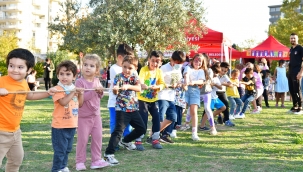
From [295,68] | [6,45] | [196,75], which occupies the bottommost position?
[196,75]

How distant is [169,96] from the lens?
256 inches

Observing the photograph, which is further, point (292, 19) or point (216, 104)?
point (292, 19)

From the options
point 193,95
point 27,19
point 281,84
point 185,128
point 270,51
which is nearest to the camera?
point 193,95

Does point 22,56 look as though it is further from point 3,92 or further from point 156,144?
point 156,144

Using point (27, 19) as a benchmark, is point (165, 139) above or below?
below

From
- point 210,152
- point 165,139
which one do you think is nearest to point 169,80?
point 165,139

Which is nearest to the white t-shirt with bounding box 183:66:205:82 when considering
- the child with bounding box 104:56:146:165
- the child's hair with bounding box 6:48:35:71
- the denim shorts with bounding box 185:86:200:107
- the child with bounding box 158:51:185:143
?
the denim shorts with bounding box 185:86:200:107

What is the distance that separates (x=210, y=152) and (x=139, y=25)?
38.4ft

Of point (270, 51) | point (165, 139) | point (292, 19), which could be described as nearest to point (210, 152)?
point (165, 139)

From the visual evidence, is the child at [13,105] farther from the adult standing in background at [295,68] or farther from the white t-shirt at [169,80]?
the adult standing in background at [295,68]

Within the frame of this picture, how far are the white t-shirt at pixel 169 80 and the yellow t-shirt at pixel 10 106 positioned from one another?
3016mm

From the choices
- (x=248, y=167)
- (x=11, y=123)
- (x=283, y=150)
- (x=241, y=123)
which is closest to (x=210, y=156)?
(x=248, y=167)

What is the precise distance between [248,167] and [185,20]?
1350 cm

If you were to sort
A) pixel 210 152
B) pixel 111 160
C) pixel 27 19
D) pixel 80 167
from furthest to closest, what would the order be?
1. pixel 27 19
2. pixel 210 152
3. pixel 111 160
4. pixel 80 167
